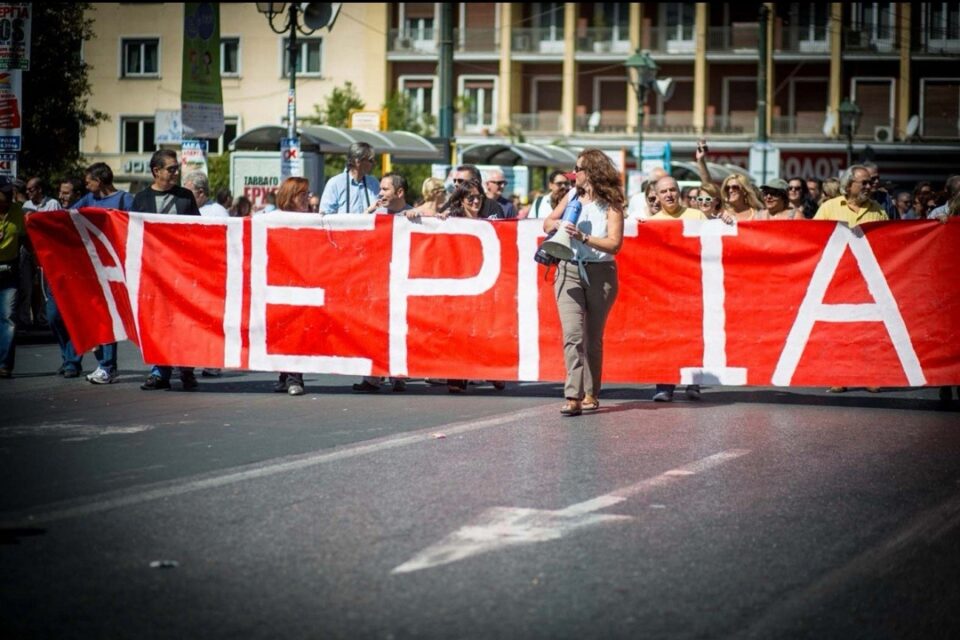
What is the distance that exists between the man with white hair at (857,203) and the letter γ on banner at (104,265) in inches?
244

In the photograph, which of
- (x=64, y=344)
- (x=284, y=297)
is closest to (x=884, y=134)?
(x=64, y=344)

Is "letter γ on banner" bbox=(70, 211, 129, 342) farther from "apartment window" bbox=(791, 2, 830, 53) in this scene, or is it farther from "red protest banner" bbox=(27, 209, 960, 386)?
"apartment window" bbox=(791, 2, 830, 53)

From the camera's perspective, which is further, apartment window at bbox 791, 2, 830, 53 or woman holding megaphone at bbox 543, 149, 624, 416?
apartment window at bbox 791, 2, 830, 53

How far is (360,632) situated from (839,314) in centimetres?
799

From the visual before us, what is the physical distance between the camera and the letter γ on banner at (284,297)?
13172 mm

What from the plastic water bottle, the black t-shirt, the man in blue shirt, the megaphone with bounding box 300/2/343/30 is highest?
the megaphone with bounding box 300/2/343/30

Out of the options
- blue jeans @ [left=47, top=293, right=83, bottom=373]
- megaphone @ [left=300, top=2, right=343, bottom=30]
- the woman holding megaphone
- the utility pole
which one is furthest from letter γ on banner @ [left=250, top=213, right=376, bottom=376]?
megaphone @ [left=300, top=2, right=343, bottom=30]

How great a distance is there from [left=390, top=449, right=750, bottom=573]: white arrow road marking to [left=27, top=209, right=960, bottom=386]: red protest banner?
15.3 feet

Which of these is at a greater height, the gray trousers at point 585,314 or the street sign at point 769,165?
the street sign at point 769,165

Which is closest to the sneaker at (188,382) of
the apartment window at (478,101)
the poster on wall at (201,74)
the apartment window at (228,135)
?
the poster on wall at (201,74)

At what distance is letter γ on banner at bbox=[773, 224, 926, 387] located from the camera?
40.9 feet

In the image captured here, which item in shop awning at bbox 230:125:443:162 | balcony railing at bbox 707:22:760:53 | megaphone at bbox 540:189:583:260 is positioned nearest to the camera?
megaphone at bbox 540:189:583:260

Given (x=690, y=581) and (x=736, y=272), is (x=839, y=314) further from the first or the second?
(x=690, y=581)

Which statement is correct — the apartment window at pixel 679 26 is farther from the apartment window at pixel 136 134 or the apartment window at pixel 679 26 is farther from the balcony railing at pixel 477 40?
the apartment window at pixel 136 134
